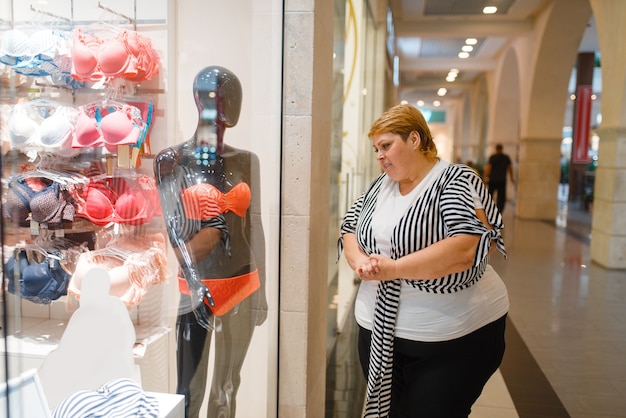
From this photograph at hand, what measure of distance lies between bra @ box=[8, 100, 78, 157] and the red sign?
16.6m

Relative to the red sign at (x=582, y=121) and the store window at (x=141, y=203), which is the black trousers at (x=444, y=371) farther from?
the red sign at (x=582, y=121)

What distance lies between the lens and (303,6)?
2.05m

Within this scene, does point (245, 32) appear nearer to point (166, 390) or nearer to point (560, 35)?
point (166, 390)

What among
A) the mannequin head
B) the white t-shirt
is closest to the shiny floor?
the white t-shirt

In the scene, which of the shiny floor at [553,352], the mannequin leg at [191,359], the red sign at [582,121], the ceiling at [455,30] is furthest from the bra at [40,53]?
the red sign at [582,121]

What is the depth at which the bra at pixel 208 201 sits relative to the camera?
1781mm

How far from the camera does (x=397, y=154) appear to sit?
1.80 meters

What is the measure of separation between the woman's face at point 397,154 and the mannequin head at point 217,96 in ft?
1.60

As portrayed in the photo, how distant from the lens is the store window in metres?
1.11

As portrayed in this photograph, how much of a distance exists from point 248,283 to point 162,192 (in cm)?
47

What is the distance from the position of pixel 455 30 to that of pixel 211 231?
11.2m

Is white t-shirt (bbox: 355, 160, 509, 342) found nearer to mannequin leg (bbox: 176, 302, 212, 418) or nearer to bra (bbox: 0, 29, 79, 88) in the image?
mannequin leg (bbox: 176, 302, 212, 418)

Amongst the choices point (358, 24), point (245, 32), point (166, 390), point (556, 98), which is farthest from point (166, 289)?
point (556, 98)

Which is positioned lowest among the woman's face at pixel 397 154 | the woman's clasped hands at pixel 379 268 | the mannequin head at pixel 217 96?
the woman's clasped hands at pixel 379 268
